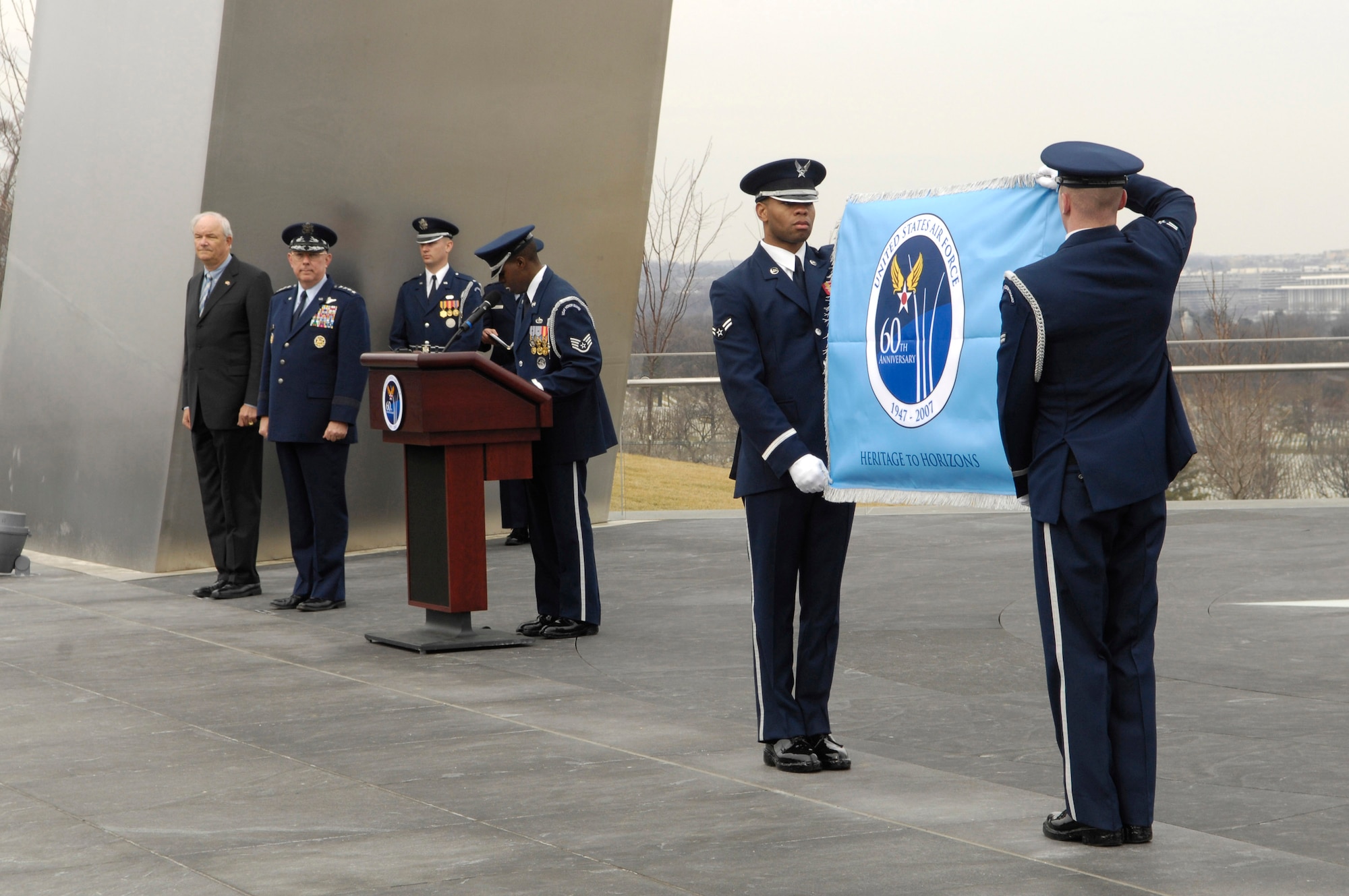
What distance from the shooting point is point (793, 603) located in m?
4.07

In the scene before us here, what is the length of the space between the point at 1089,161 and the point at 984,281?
502mm

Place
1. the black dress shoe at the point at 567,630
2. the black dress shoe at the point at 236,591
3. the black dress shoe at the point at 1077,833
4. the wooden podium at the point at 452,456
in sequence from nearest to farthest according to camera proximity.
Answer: the black dress shoe at the point at 1077,833 → the wooden podium at the point at 452,456 → the black dress shoe at the point at 567,630 → the black dress shoe at the point at 236,591

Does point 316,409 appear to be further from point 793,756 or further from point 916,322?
point 916,322

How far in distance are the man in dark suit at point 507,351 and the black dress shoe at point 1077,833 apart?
3.30 metres

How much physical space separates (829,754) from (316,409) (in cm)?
367

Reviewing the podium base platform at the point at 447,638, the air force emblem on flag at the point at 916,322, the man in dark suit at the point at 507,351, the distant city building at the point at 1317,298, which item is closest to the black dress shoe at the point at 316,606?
the podium base platform at the point at 447,638

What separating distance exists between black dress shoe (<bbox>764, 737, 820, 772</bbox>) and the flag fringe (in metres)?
0.64

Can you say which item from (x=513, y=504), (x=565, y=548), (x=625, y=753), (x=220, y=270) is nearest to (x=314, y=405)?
(x=220, y=270)

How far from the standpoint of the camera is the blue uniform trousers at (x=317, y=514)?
678 centimetres

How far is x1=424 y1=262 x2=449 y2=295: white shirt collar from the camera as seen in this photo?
8.34 metres

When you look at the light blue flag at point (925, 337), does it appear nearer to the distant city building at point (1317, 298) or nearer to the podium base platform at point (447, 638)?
the podium base platform at point (447, 638)

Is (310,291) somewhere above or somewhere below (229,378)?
above

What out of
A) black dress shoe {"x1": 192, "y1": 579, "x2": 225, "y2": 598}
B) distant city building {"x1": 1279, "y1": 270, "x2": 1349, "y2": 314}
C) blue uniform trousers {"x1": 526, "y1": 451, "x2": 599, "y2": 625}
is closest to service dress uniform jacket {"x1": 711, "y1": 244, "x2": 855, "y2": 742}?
blue uniform trousers {"x1": 526, "y1": 451, "x2": 599, "y2": 625}

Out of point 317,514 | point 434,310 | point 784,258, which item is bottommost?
point 317,514
